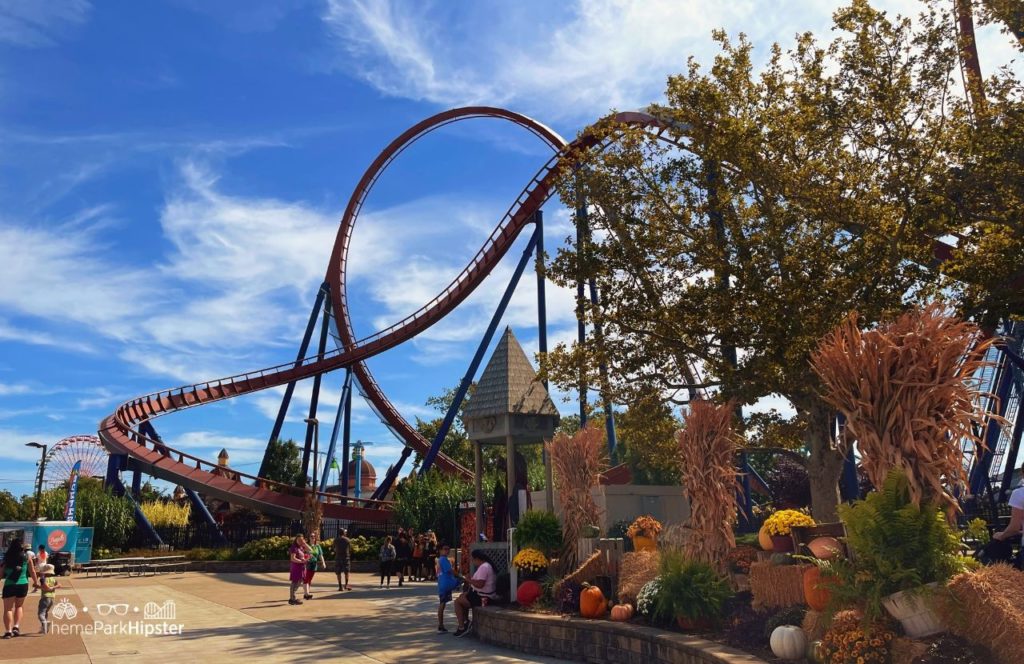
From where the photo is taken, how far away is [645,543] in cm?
1273

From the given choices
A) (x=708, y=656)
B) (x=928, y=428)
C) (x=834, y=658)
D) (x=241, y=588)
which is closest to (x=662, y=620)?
(x=708, y=656)

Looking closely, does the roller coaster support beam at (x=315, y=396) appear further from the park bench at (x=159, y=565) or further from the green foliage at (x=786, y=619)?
the green foliage at (x=786, y=619)

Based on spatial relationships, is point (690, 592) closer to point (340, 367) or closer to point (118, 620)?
point (118, 620)

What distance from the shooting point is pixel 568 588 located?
12.1 meters

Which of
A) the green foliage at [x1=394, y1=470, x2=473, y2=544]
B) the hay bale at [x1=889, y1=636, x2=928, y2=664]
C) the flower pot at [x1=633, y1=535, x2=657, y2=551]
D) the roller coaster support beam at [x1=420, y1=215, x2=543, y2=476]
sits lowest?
the hay bale at [x1=889, y1=636, x2=928, y2=664]

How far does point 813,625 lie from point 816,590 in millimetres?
387

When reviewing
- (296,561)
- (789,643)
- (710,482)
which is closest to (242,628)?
(296,561)

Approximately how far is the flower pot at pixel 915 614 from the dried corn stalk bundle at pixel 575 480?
7197 mm

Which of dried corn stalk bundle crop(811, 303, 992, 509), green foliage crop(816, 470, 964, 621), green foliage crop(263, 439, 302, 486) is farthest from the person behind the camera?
green foliage crop(263, 439, 302, 486)

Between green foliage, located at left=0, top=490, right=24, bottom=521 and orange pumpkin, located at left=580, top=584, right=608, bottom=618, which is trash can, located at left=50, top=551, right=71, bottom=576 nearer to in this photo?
orange pumpkin, located at left=580, top=584, right=608, bottom=618

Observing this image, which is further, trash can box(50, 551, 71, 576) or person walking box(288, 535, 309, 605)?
trash can box(50, 551, 71, 576)

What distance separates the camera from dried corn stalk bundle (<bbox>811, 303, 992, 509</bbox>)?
296 inches

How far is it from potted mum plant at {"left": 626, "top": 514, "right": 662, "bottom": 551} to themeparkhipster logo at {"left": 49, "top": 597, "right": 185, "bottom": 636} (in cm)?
753

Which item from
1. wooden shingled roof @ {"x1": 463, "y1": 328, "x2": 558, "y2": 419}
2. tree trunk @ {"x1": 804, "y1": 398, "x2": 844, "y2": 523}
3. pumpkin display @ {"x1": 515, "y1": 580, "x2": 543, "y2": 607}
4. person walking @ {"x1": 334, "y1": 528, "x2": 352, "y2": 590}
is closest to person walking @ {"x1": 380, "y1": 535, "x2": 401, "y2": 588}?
person walking @ {"x1": 334, "y1": 528, "x2": 352, "y2": 590}
